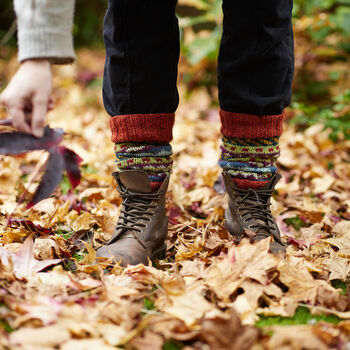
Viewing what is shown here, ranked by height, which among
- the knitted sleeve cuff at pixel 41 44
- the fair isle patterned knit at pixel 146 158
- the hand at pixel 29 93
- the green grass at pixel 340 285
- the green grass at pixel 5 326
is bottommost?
the green grass at pixel 340 285

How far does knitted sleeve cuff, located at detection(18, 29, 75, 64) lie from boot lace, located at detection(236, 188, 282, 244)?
0.64 meters

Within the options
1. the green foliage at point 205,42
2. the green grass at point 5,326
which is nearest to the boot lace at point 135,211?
the green grass at point 5,326

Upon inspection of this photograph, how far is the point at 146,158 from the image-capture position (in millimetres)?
1146

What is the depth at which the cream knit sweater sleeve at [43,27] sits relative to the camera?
2.54 ft

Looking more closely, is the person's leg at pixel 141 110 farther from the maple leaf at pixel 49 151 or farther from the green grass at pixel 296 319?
the green grass at pixel 296 319

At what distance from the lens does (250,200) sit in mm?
1189

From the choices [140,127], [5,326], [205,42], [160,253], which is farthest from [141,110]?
[205,42]

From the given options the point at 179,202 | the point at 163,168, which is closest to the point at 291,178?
the point at 179,202

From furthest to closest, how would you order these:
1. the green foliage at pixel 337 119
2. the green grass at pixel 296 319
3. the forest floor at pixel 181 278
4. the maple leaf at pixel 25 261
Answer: the green foliage at pixel 337 119, the maple leaf at pixel 25 261, the green grass at pixel 296 319, the forest floor at pixel 181 278

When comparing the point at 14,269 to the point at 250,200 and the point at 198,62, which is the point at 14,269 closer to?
the point at 250,200

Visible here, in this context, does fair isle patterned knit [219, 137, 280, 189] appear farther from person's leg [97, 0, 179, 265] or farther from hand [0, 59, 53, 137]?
hand [0, 59, 53, 137]

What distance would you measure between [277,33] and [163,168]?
1.54ft

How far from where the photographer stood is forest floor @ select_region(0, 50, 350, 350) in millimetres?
725

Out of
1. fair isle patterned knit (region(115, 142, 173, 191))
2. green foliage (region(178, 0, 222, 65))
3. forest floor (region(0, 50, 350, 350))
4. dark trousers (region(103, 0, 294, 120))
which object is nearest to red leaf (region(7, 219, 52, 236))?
forest floor (region(0, 50, 350, 350))
